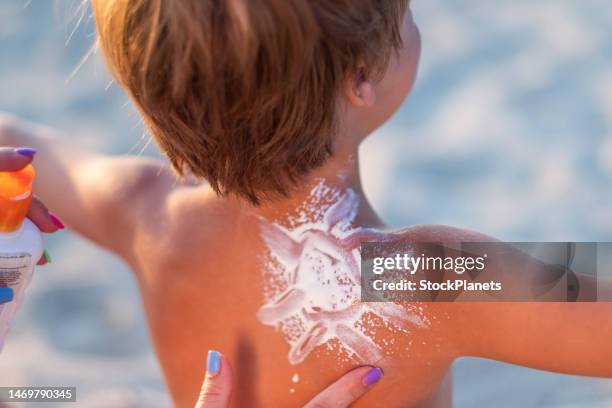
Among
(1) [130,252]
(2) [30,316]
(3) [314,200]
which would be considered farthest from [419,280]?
(2) [30,316]

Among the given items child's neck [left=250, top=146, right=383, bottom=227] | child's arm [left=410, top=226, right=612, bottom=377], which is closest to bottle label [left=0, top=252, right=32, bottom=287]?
child's neck [left=250, top=146, right=383, bottom=227]

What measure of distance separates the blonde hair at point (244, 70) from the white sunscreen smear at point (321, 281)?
8 centimetres

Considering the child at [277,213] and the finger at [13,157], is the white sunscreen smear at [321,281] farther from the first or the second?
the finger at [13,157]

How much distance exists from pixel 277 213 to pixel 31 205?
13.8 inches

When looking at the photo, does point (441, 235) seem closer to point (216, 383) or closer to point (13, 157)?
point (216, 383)

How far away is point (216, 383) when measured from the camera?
3.90 feet

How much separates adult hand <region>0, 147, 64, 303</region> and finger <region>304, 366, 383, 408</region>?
0.45m

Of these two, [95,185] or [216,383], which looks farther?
[95,185]

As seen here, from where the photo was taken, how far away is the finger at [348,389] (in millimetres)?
1151

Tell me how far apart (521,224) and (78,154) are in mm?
1223

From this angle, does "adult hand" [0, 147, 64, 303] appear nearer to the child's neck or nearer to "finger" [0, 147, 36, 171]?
"finger" [0, 147, 36, 171]

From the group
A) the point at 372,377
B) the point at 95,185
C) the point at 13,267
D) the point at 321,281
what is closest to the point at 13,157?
the point at 13,267

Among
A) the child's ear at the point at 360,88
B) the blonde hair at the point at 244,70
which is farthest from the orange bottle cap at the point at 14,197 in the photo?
the child's ear at the point at 360,88

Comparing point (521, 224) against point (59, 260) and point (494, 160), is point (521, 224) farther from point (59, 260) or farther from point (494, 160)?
point (59, 260)
